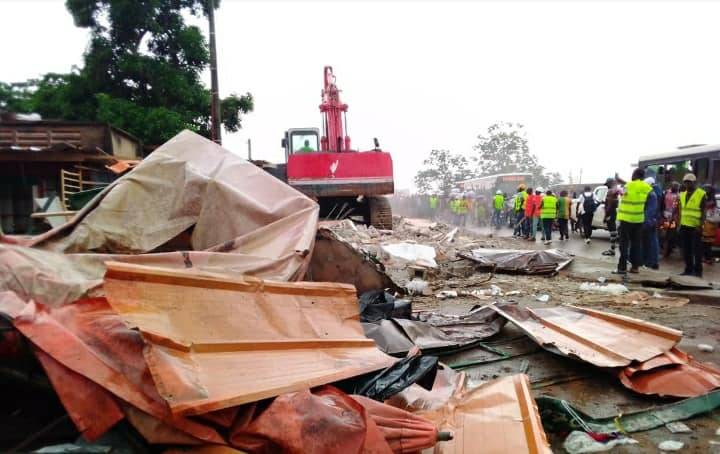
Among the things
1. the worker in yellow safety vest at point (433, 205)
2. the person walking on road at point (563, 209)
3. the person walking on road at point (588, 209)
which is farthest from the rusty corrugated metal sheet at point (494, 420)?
the worker in yellow safety vest at point (433, 205)

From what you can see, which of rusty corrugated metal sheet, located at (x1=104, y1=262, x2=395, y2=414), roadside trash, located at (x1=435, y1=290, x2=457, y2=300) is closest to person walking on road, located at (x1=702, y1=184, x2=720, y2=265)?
roadside trash, located at (x1=435, y1=290, x2=457, y2=300)

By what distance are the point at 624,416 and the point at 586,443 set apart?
436 mm

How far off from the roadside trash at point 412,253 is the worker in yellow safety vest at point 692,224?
13.3 ft

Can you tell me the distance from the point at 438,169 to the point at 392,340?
41.7 metres

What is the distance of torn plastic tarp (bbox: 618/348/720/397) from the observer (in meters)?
3.00

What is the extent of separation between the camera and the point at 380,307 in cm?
410

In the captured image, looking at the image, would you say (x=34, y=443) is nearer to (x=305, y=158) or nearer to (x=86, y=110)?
(x=305, y=158)

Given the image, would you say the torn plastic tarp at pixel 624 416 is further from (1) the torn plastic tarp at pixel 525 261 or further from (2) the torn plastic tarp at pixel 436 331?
(1) the torn plastic tarp at pixel 525 261

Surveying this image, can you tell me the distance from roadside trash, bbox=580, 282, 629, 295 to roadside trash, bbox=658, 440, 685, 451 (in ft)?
13.5

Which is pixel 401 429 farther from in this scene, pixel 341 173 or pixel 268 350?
pixel 341 173

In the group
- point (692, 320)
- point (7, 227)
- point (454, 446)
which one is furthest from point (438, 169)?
point (454, 446)

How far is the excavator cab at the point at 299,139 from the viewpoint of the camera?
47.8 ft

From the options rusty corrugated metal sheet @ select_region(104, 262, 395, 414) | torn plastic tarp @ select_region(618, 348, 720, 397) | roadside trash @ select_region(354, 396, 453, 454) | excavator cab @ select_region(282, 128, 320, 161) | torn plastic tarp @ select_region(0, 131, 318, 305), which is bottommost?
torn plastic tarp @ select_region(618, 348, 720, 397)

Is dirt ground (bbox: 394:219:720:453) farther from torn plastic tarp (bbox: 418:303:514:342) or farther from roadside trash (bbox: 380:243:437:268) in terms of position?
roadside trash (bbox: 380:243:437:268)
